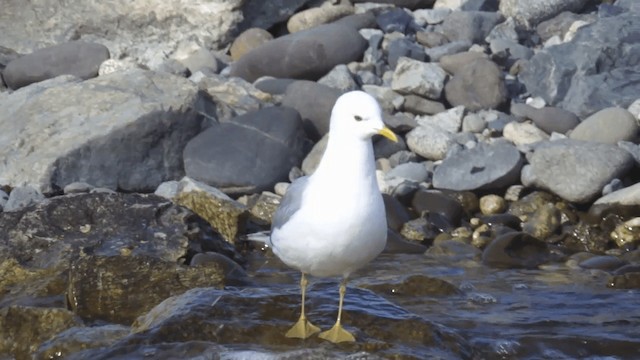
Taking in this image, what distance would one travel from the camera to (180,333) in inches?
252

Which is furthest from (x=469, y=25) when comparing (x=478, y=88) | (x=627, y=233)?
(x=627, y=233)

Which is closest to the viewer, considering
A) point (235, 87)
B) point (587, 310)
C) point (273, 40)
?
point (587, 310)

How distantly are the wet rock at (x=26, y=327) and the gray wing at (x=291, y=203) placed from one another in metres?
1.52

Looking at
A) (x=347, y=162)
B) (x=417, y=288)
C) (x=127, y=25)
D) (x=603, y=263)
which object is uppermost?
(x=347, y=162)

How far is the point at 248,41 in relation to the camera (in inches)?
573

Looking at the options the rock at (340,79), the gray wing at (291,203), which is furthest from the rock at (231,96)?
the gray wing at (291,203)

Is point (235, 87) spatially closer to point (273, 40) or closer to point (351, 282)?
point (273, 40)

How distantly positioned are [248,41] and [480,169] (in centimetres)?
428

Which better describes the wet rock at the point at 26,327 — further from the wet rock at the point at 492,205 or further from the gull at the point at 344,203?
the wet rock at the point at 492,205

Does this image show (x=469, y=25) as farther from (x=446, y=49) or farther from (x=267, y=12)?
(x=267, y=12)

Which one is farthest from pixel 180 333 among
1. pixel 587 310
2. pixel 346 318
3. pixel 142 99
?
pixel 142 99

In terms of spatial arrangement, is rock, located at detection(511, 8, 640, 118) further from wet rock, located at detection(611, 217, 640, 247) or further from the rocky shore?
wet rock, located at detection(611, 217, 640, 247)

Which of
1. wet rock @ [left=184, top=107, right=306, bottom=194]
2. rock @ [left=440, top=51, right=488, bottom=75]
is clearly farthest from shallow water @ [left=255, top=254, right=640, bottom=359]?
rock @ [left=440, top=51, right=488, bottom=75]

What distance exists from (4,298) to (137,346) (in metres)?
2.55
